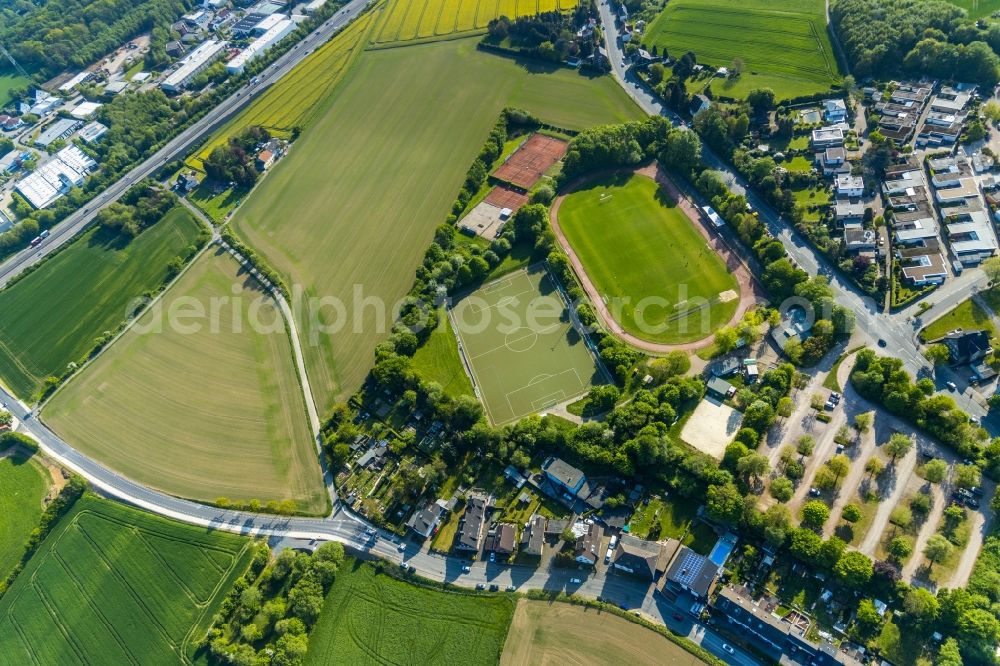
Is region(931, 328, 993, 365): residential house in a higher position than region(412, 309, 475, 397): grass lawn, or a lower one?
lower

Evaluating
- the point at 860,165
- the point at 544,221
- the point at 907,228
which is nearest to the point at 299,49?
the point at 544,221

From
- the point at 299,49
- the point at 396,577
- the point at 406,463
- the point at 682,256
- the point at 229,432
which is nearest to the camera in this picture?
the point at 396,577

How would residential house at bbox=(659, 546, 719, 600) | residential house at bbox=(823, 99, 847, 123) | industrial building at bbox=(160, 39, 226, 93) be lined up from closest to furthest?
residential house at bbox=(659, 546, 719, 600), residential house at bbox=(823, 99, 847, 123), industrial building at bbox=(160, 39, 226, 93)

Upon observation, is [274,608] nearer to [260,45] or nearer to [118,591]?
[118,591]

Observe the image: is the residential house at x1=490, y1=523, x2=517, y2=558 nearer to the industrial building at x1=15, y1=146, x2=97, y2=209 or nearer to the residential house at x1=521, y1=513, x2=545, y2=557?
the residential house at x1=521, y1=513, x2=545, y2=557

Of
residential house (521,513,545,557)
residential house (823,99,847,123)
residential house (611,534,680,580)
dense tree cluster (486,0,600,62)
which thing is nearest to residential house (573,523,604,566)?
residential house (611,534,680,580)

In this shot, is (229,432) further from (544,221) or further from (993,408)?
(993,408)

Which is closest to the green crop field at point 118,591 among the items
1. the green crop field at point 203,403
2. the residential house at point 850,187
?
the green crop field at point 203,403
